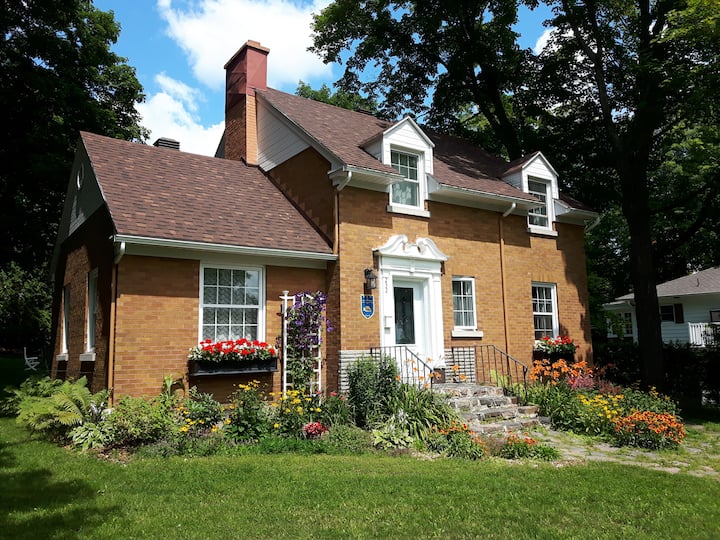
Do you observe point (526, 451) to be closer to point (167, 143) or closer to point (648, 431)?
point (648, 431)

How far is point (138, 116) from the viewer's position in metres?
21.8

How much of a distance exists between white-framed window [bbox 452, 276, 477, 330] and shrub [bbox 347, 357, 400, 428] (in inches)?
142

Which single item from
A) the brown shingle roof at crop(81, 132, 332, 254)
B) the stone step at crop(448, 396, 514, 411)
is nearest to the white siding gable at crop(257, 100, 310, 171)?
the brown shingle roof at crop(81, 132, 332, 254)

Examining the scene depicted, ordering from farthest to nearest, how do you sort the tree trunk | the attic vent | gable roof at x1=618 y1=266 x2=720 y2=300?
gable roof at x1=618 y1=266 x2=720 y2=300 → the attic vent → the tree trunk

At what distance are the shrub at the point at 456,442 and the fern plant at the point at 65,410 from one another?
18.5 ft

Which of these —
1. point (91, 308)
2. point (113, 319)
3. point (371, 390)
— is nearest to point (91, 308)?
point (91, 308)

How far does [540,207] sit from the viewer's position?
1620 cm

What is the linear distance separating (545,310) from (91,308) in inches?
469

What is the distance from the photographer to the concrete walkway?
26.5 ft

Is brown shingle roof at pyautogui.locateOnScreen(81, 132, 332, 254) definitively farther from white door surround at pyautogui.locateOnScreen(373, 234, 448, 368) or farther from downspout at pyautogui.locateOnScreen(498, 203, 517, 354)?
downspout at pyautogui.locateOnScreen(498, 203, 517, 354)

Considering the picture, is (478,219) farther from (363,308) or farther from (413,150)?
(363,308)

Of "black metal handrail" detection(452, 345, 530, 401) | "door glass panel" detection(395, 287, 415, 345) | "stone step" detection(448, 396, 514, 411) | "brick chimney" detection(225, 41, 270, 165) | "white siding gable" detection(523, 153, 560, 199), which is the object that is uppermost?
"brick chimney" detection(225, 41, 270, 165)

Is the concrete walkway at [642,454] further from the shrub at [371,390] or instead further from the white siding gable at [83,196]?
the white siding gable at [83,196]

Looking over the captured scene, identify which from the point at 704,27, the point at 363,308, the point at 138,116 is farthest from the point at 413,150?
the point at 138,116
